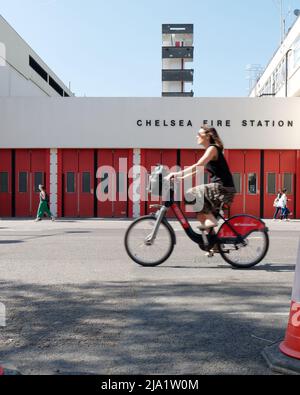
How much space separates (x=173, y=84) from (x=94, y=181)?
1800 inches

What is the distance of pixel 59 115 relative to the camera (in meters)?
19.4

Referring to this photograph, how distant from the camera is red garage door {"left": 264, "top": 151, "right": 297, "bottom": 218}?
1964 centimetres

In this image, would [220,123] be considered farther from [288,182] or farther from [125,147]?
[125,147]

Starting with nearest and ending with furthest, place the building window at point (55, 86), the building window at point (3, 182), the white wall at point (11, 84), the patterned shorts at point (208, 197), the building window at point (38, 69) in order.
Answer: the patterned shorts at point (208, 197)
the building window at point (3, 182)
the white wall at point (11, 84)
the building window at point (38, 69)
the building window at point (55, 86)

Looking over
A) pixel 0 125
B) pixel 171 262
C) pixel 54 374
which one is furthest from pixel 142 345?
pixel 0 125

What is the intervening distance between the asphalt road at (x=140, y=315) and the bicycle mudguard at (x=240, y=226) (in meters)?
0.48

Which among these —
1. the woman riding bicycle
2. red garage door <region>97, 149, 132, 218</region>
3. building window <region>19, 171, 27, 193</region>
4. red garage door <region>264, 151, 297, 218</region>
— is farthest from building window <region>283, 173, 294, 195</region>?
the woman riding bicycle

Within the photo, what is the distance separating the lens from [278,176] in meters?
19.7

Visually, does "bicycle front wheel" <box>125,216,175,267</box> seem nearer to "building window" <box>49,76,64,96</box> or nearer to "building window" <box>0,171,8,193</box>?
"building window" <box>0,171,8,193</box>

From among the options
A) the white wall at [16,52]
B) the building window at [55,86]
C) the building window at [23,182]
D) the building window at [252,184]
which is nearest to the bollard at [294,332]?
the building window at [252,184]

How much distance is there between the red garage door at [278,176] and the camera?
773 inches

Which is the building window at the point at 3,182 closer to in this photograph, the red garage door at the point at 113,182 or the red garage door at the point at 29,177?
the red garage door at the point at 29,177

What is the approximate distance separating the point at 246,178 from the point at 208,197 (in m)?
14.6

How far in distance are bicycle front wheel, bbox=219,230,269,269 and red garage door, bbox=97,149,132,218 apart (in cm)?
1397
